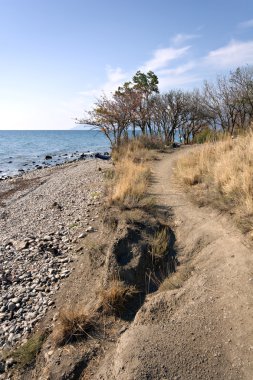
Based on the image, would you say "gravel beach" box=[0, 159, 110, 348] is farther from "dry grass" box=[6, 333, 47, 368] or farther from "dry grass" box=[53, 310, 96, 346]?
"dry grass" box=[53, 310, 96, 346]

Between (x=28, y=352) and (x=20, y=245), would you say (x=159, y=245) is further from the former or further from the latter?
(x=20, y=245)

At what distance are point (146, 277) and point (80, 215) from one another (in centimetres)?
450

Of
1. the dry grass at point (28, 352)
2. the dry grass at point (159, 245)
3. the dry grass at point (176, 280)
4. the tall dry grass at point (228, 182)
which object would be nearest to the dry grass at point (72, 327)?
the dry grass at point (28, 352)

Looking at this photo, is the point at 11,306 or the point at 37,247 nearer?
the point at 11,306

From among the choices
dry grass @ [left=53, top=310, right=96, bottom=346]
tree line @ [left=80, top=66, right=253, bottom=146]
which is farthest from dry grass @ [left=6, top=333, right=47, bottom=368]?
tree line @ [left=80, top=66, right=253, bottom=146]

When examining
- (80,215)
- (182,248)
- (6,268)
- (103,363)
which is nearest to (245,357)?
(103,363)

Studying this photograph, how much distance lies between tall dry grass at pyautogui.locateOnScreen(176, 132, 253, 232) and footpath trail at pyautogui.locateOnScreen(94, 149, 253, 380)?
2.41 ft

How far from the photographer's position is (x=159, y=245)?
570 cm

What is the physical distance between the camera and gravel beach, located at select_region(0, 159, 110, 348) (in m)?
5.27

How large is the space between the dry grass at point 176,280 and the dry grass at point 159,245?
62 centimetres

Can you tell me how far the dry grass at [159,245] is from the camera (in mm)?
5637

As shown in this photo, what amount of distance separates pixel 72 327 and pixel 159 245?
209 cm

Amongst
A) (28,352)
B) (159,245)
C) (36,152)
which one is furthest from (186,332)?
(36,152)

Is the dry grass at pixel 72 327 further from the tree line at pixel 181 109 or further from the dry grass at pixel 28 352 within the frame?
the tree line at pixel 181 109
